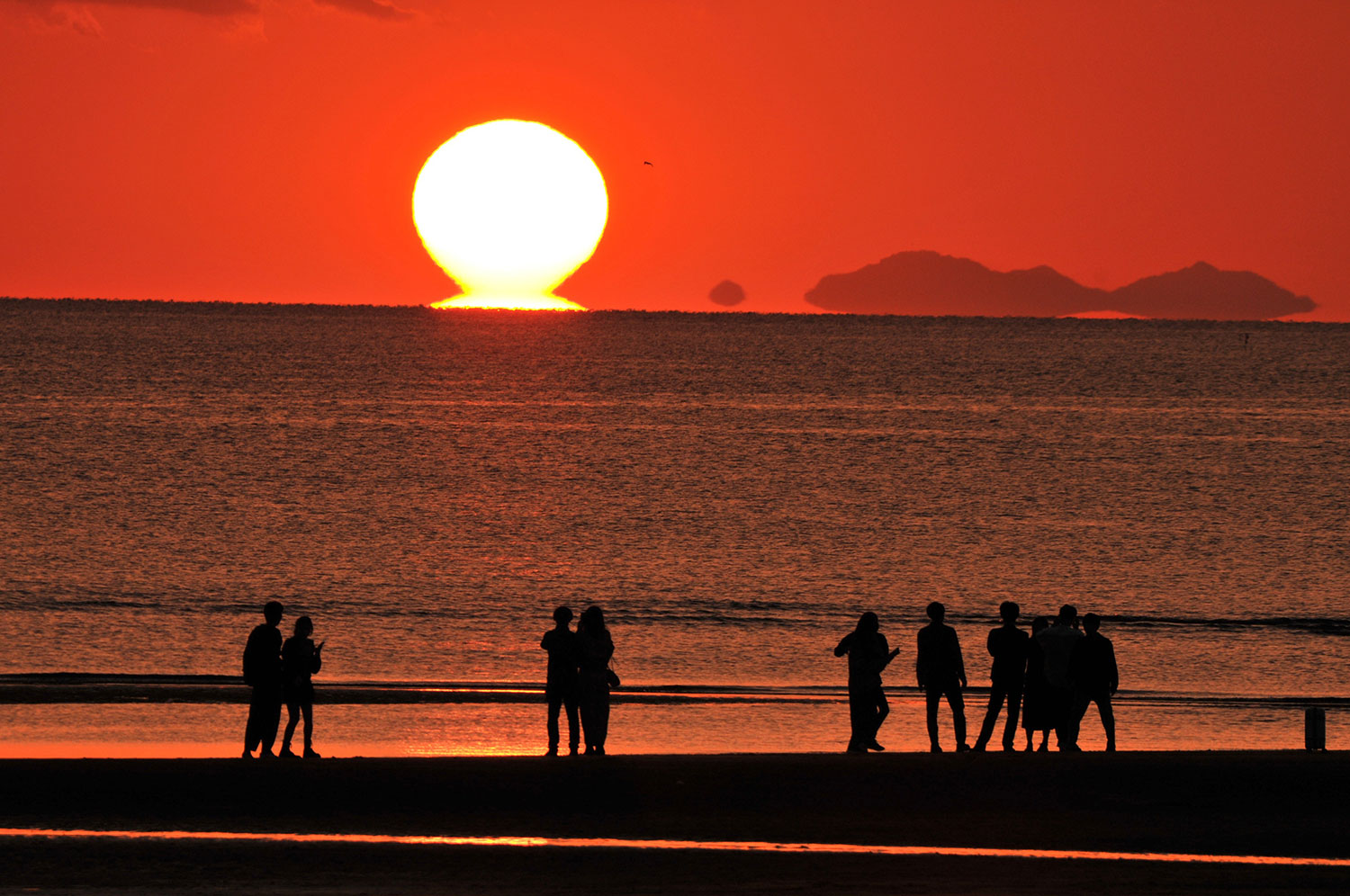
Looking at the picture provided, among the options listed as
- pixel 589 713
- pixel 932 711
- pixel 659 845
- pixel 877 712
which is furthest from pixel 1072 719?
pixel 659 845

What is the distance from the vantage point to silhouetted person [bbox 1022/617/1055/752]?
1623cm

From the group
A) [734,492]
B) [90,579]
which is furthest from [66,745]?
[734,492]

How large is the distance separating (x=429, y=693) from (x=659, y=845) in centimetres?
1281

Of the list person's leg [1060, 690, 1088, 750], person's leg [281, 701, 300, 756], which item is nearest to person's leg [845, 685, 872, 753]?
person's leg [1060, 690, 1088, 750]

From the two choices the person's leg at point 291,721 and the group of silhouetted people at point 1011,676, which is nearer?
the person's leg at point 291,721

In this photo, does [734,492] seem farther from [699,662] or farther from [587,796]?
[587,796]

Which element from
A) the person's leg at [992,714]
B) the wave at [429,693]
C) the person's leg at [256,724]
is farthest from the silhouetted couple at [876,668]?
the wave at [429,693]

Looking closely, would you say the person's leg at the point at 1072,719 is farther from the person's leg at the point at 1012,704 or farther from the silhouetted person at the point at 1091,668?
the person's leg at the point at 1012,704

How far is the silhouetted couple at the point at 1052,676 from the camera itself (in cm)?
1617

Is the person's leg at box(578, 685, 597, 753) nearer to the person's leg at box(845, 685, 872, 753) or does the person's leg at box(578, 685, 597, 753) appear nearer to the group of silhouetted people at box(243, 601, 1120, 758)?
the group of silhouetted people at box(243, 601, 1120, 758)

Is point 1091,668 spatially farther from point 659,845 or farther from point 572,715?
point 659,845

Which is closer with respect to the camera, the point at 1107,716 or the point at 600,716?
the point at 600,716

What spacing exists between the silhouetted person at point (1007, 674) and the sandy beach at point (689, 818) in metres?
1.45

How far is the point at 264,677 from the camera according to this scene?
1498cm
